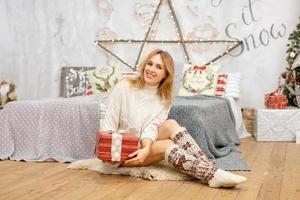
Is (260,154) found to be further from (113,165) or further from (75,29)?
(75,29)

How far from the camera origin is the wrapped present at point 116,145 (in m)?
2.63

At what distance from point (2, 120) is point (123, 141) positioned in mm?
1287

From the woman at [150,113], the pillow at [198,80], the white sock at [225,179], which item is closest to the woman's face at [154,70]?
the woman at [150,113]

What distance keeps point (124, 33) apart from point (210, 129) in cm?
219

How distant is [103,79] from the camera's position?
15.4ft

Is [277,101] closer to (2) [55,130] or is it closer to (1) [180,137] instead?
(1) [180,137]

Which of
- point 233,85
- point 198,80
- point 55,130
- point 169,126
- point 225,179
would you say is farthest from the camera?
point 233,85

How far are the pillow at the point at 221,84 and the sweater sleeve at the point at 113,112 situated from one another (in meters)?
1.85

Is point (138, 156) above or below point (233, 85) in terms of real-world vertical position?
below

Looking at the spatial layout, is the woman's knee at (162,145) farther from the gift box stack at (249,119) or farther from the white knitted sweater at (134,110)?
the gift box stack at (249,119)

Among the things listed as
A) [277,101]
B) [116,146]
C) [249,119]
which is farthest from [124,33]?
[116,146]

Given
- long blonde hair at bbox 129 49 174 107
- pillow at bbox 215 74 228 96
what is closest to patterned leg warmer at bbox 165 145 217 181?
long blonde hair at bbox 129 49 174 107

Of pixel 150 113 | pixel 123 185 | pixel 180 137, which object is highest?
pixel 150 113

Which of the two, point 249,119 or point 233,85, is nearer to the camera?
point 233,85
